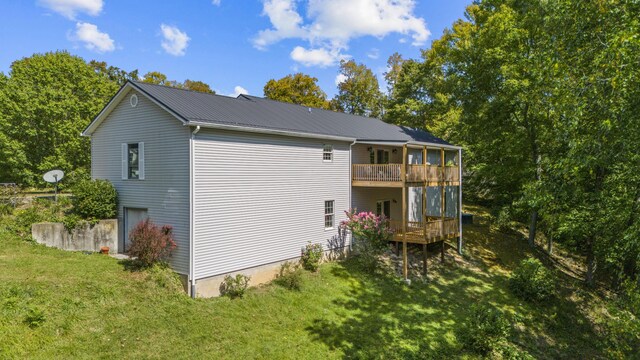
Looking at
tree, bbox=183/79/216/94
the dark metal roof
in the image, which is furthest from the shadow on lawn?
tree, bbox=183/79/216/94

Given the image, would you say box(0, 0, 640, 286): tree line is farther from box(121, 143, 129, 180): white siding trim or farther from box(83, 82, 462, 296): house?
box(121, 143, 129, 180): white siding trim

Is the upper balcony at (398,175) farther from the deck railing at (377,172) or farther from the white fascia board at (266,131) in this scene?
the white fascia board at (266,131)

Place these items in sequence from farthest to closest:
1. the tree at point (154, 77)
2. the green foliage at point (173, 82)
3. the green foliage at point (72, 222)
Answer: the green foliage at point (173, 82)
the tree at point (154, 77)
the green foliage at point (72, 222)

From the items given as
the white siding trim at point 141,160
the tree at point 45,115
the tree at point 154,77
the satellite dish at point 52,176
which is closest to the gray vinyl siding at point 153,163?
the white siding trim at point 141,160

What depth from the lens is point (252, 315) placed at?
12086 mm

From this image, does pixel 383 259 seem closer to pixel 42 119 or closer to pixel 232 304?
pixel 232 304

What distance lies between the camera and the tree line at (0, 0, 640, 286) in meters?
10.4

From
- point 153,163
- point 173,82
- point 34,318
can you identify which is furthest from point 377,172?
point 173,82

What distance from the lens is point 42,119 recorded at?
2572cm

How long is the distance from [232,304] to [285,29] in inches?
734

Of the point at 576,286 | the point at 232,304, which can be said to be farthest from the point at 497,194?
the point at 232,304

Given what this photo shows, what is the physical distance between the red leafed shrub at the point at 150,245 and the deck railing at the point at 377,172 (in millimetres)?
9785

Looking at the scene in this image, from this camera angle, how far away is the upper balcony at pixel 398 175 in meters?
17.4

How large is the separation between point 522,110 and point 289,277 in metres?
17.4
